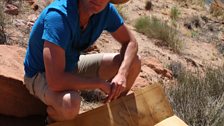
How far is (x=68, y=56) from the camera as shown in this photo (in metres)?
3.24

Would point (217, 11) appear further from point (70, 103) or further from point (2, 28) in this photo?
point (70, 103)

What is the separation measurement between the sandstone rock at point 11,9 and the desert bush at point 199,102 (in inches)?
106

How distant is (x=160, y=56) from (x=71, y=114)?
15.0ft

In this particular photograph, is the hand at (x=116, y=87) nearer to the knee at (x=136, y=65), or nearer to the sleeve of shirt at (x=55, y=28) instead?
the knee at (x=136, y=65)

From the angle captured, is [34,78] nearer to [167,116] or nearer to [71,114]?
[71,114]

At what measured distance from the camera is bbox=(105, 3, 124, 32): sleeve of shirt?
3.42m

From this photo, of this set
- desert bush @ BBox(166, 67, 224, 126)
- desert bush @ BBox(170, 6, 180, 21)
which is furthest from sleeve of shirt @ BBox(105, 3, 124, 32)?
desert bush @ BBox(170, 6, 180, 21)

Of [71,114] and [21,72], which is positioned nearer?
[71,114]

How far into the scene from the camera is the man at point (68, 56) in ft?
9.40

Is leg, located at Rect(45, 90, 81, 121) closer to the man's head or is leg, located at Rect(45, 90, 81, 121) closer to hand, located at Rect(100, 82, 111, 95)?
hand, located at Rect(100, 82, 111, 95)

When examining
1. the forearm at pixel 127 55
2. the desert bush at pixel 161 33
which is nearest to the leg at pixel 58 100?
the forearm at pixel 127 55

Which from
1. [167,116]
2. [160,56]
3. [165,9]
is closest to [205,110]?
[167,116]

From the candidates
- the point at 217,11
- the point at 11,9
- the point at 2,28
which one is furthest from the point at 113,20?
the point at 217,11

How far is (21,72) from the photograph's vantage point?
12.1 ft
